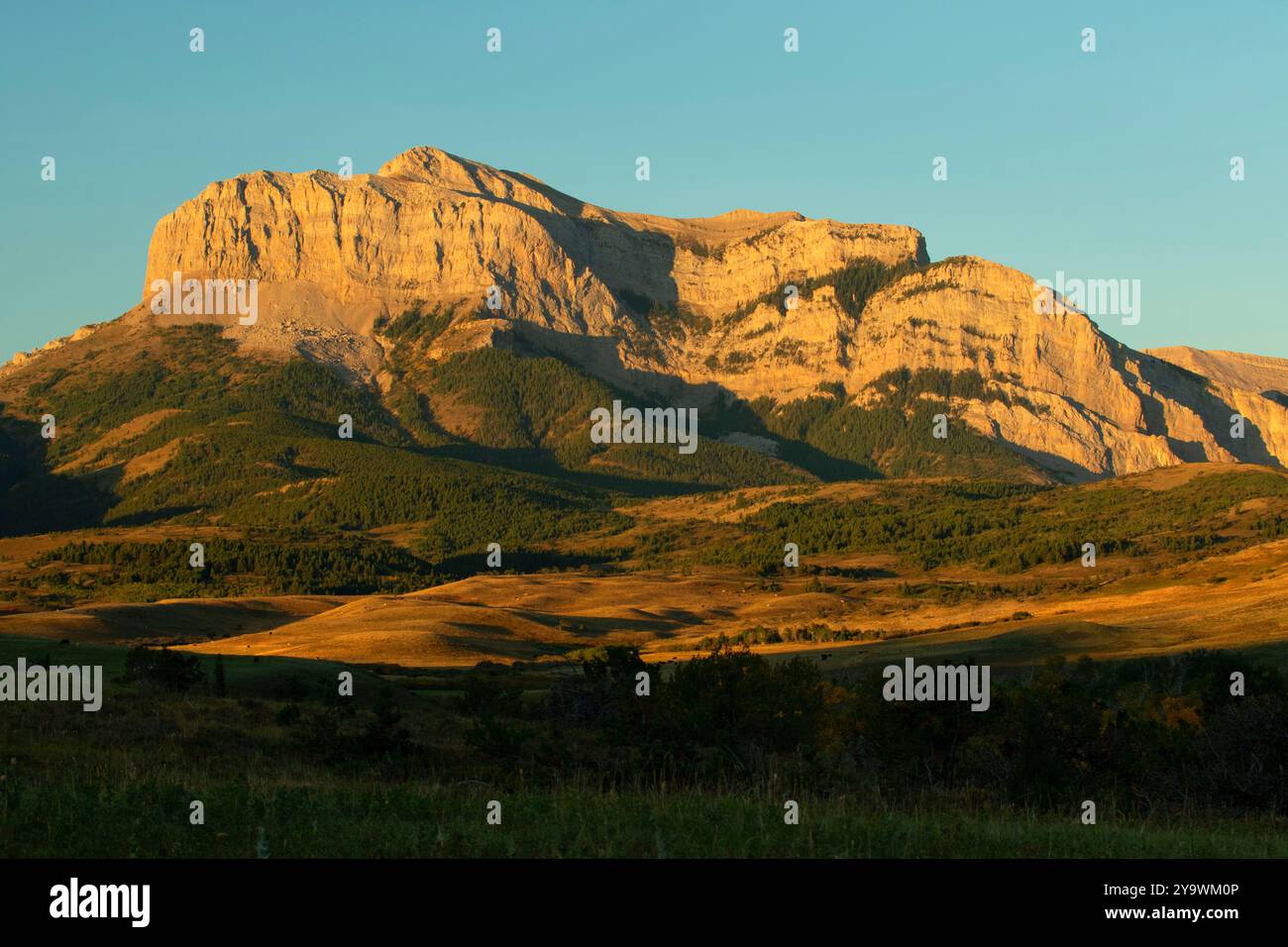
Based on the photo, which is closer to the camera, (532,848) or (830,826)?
(532,848)

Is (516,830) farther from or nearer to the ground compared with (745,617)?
nearer to the ground

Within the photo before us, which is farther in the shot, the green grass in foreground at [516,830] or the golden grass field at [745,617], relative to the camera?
the golden grass field at [745,617]

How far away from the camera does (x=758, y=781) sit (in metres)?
23.5

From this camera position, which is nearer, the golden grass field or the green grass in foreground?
the green grass in foreground

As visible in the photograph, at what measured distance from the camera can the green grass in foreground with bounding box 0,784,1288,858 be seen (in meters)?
14.5

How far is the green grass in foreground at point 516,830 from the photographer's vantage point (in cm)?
1452

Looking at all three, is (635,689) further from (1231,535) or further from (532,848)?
(1231,535)

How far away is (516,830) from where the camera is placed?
609 inches

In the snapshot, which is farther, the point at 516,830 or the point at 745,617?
the point at 745,617
